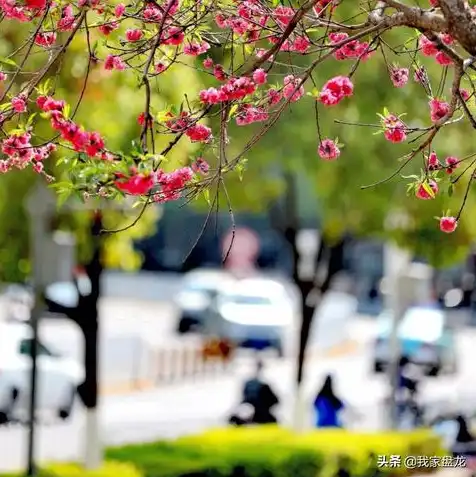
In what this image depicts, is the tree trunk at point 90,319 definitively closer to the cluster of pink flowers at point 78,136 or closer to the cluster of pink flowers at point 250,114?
the cluster of pink flowers at point 250,114

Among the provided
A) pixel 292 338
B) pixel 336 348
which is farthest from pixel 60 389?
pixel 336 348

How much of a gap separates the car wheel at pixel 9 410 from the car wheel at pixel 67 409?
1.03m

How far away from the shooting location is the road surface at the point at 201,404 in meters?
16.2

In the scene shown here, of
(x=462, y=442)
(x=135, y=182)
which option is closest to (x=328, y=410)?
(x=462, y=442)

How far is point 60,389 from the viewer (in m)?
17.8

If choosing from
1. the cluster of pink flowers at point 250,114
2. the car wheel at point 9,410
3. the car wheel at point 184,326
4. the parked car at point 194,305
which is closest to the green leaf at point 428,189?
the cluster of pink flowers at point 250,114

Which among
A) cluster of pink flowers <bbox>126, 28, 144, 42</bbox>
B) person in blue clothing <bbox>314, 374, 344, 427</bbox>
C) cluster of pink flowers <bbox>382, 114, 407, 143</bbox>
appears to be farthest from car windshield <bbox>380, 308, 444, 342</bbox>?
cluster of pink flowers <bbox>126, 28, 144, 42</bbox>

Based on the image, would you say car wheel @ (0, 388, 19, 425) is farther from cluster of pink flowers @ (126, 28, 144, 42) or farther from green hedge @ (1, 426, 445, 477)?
cluster of pink flowers @ (126, 28, 144, 42)

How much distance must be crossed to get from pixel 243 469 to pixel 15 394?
622 cm

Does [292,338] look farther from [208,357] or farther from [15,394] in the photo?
[15,394]

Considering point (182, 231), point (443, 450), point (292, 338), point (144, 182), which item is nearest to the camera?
point (144, 182)

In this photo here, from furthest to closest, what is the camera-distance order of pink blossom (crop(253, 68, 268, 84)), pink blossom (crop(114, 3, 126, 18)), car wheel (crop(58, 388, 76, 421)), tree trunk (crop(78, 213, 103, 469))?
car wheel (crop(58, 388, 76, 421))
tree trunk (crop(78, 213, 103, 469))
pink blossom (crop(114, 3, 126, 18))
pink blossom (crop(253, 68, 268, 84))

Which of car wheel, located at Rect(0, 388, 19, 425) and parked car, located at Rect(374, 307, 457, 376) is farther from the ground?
parked car, located at Rect(374, 307, 457, 376)

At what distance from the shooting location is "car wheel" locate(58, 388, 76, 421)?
1780 centimetres
